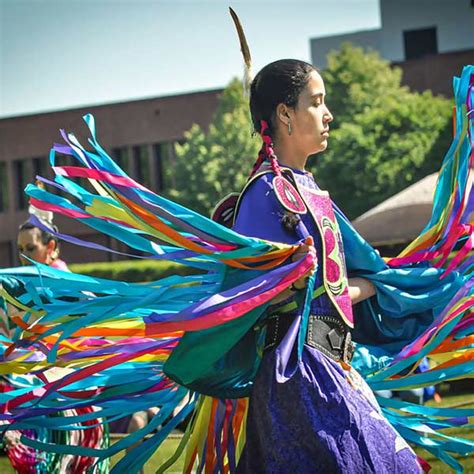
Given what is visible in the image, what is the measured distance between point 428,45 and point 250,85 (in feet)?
142

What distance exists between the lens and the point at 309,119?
402 cm

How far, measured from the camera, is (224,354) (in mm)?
3885

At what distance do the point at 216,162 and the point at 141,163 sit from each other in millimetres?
7623

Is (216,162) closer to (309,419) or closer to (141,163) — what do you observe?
(141,163)

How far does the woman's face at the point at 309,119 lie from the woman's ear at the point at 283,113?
10mm

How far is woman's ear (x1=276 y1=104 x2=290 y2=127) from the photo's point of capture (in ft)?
13.2

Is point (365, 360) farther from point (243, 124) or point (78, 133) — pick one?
point (78, 133)

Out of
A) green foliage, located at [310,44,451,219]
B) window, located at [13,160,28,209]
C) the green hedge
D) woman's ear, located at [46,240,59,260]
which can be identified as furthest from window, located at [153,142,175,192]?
woman's ear, located at [46,240,59,260]

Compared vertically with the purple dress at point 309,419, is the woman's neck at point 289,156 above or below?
above

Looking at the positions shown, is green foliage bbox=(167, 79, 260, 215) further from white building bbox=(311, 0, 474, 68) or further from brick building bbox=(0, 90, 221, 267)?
white building bbox=(311, 0, 474, 68)

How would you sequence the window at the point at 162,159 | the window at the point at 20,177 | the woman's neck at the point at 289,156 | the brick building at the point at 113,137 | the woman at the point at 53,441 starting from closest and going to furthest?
the woman's neck at the point at 289,156
the woman at the point at 53,441
the brick building at the point at 113,137
the window at the point at 162,159
the window at the point at 20,177

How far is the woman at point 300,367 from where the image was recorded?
11.9 ft

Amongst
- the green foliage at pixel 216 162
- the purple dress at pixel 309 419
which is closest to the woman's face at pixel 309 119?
the purple dress at pixel 309 419

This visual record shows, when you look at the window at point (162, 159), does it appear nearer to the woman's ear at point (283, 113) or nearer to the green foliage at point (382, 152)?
the green foliage at point (382, 152)
